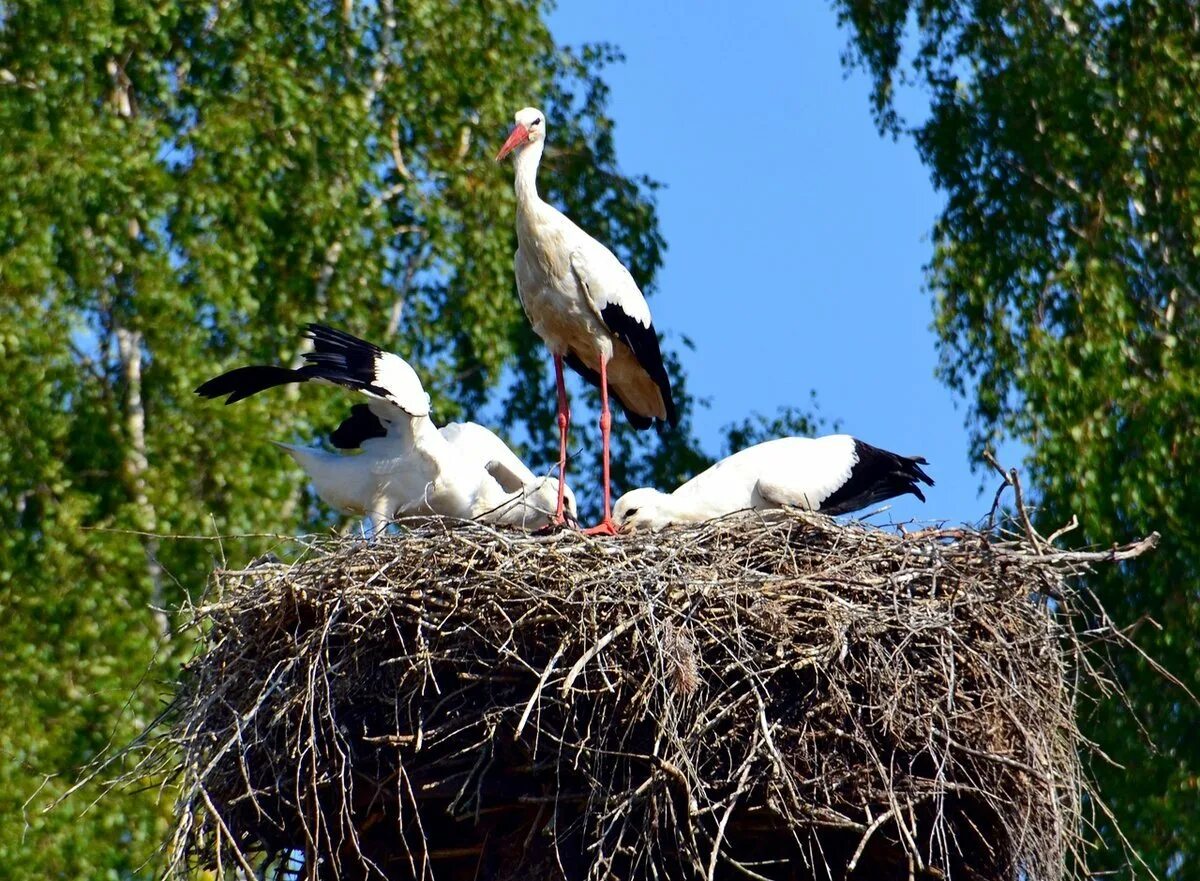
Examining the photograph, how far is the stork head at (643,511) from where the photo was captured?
767 cm

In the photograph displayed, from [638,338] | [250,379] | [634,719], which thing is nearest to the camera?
[634,719]

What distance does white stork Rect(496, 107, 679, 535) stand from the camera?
783cm

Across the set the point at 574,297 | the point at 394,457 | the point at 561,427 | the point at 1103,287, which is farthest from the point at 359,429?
the point at 1103,287

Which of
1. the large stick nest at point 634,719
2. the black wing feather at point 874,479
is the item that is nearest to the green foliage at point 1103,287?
the black wing feather at point 874,479

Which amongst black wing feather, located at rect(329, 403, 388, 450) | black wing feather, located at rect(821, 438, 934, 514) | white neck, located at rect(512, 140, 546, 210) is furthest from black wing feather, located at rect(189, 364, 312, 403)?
black wing feather, located at rect(821, 438, 934, 514)

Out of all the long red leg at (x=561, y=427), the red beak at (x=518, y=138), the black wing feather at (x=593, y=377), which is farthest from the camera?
the black wing feather at (x=593, y=377)

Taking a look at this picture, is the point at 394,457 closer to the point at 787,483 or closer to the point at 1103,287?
the point at 787,483

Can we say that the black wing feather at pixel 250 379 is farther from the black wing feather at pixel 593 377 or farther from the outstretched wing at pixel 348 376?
the black wing feather at pixel 593 377

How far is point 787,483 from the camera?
7.76 m

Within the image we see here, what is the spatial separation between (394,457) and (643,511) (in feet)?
3.41

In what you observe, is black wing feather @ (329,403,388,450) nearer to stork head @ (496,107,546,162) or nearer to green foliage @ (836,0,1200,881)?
stork head @ (496,107,546,162)

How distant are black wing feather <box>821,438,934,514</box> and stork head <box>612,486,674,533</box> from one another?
0.63 meters

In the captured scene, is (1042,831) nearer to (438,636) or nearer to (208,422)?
(438,636)

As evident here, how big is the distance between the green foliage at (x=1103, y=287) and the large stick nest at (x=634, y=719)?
13.7 ft
